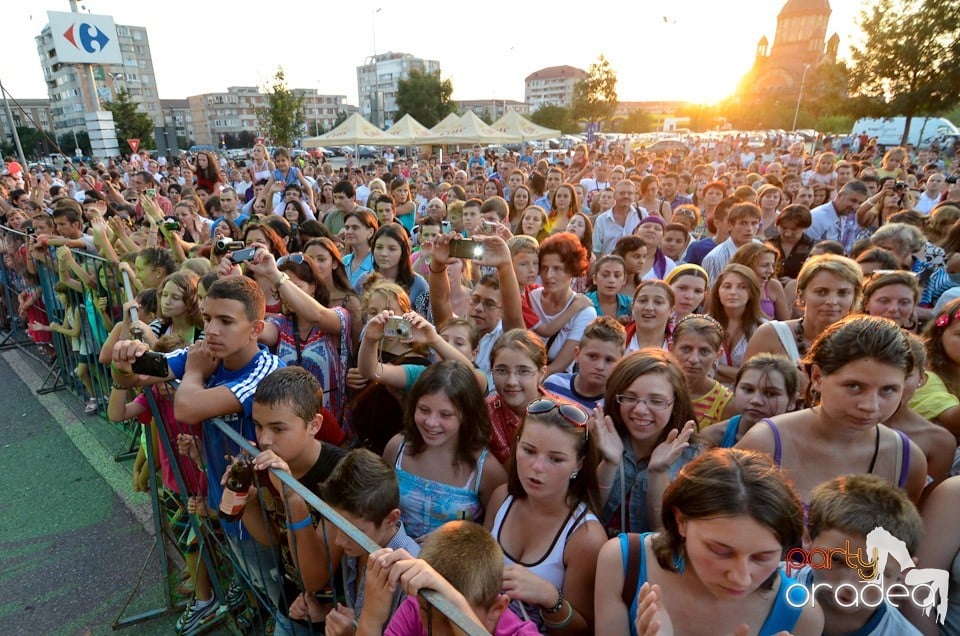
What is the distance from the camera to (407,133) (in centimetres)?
1962

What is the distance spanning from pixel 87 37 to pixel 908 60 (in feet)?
154

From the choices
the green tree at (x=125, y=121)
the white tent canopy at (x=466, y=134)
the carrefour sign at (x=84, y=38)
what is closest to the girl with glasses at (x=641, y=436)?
the white tent canopy at (x=466, y=134)

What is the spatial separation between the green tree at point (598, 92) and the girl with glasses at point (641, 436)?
50857mm

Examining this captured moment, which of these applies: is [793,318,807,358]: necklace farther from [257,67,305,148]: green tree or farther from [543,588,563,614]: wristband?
[257,67,305,148]: green tree

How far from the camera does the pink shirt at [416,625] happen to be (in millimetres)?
1583

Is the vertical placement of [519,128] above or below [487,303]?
above

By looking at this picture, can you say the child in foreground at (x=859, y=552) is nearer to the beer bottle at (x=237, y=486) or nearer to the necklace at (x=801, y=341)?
the necklace at (x=801, y=341)

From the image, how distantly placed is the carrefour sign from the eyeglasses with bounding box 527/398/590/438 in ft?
146

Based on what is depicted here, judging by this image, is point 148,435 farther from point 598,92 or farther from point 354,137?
point 598,92

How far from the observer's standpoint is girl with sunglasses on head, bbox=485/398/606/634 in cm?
186

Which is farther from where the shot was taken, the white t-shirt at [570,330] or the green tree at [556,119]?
the green tree at [556,119]

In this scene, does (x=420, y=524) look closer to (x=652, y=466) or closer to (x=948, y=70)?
(x=652, y=466)

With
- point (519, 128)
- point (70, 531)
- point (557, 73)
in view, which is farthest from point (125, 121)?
point (557, 73)

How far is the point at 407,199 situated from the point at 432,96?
142 ft
